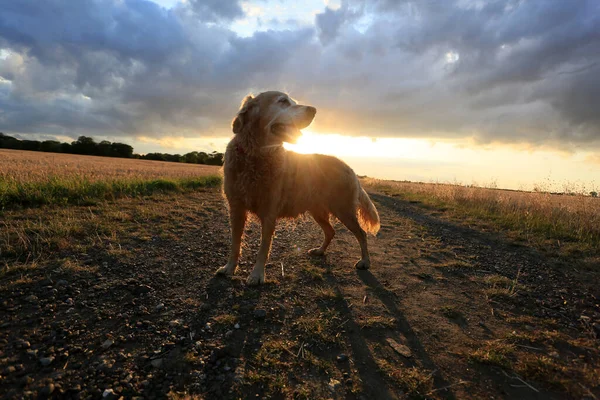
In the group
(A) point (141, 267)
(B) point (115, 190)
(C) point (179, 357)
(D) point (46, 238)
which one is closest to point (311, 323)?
(C) point (179, 357)

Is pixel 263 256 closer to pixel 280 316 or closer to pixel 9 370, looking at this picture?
pixel 280 316

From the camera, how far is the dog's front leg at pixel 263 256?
13.7ft

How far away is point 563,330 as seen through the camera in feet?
10.3

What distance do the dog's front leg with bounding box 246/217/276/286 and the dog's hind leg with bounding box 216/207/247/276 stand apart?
1.30ft

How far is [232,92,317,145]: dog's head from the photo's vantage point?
4.43m

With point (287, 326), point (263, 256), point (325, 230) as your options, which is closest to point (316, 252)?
point (325, 230)

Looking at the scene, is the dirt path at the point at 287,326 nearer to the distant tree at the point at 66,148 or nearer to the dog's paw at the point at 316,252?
the dog's paw at the point at 316,252

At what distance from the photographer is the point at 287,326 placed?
311 cm

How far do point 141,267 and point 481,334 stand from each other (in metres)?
4.51

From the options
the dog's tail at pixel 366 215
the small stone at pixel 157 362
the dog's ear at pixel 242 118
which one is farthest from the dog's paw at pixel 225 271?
the dog's tail at pixel 366 215

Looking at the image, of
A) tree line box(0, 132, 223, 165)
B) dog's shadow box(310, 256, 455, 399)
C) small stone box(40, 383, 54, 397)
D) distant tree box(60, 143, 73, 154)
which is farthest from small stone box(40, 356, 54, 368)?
distant tree box(60, 143, 73, 154)

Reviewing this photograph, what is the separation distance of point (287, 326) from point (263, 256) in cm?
145

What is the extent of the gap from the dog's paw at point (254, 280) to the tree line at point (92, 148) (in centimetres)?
5940

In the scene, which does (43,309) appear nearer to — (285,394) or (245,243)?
(285,394)
